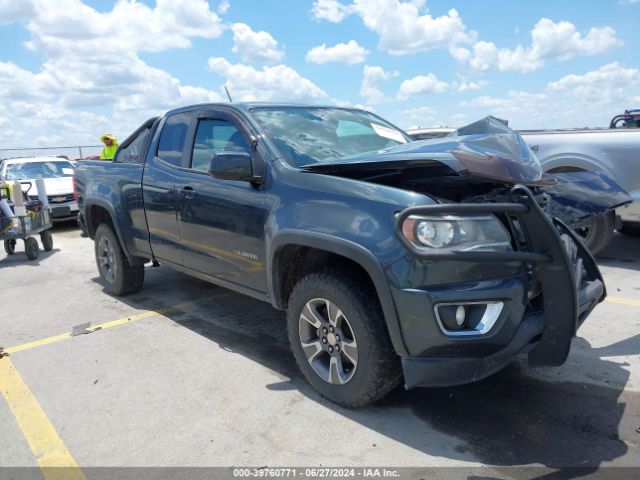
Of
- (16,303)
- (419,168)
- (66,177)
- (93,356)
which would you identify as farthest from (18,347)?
(66,177)

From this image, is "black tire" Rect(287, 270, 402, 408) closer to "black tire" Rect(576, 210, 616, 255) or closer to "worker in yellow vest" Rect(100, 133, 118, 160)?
"black tire" Rect(576, 210, 616, 255)

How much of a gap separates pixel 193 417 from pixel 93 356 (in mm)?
1457

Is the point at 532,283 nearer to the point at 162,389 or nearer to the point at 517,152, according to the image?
the point at 517,152

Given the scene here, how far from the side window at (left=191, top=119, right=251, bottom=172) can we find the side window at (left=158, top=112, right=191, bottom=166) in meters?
0.22

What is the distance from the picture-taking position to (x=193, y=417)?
3279 mm

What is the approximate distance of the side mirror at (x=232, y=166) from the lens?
3.50 m

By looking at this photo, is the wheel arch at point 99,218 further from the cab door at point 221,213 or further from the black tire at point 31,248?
the black tire at point 31,248

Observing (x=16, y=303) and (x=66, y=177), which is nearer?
(x=16, y=303)

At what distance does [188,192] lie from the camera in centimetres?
436

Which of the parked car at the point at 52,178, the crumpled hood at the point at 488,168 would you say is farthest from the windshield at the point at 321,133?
the parked car at the point at 52,178

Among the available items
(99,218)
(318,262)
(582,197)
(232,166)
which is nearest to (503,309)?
(318,262)

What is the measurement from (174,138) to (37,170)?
9.99m

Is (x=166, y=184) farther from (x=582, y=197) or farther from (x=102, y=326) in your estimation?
(x=582, y=197)

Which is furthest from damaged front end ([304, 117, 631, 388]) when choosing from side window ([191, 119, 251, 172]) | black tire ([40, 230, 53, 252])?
black tire ([40, 230, 53, 252])
